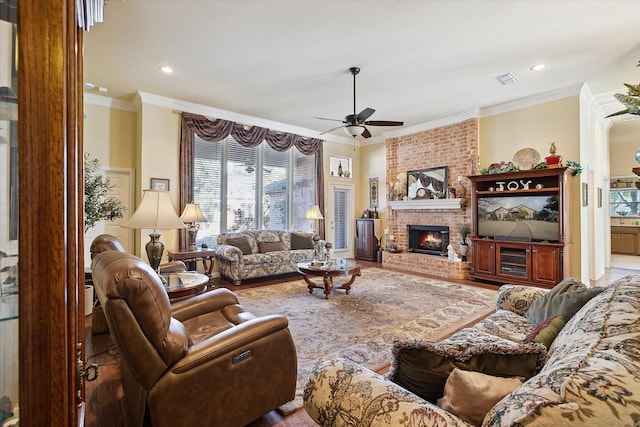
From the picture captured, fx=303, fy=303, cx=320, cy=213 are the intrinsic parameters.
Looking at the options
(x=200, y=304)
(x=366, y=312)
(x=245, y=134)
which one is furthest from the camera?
(x=245, y=134)

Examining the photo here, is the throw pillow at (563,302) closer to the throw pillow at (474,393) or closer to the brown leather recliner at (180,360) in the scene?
the throw pillow at (474,393)

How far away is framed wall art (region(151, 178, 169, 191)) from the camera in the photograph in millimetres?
5016

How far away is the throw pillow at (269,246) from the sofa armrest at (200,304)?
3155 mm

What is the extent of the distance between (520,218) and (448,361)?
487 cm

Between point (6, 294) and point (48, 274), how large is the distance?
81 mm

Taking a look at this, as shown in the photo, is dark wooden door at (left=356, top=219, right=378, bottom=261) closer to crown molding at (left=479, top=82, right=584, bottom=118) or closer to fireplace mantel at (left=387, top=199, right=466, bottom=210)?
fireplace mantel at (left=387, top=199, right=466, bottom=210)

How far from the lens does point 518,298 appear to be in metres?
2.44

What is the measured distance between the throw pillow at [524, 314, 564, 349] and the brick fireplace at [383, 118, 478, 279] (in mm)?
4263

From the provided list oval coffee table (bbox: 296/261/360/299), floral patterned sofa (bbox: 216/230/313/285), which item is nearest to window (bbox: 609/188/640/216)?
oval coffee table (bbox: 296/261/360/299)

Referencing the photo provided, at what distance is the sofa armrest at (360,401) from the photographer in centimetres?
93

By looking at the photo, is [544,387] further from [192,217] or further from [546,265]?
[192,217]

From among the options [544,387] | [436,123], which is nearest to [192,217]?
[544,387]

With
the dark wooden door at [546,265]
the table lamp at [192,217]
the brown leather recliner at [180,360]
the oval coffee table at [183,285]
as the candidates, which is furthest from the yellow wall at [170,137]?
the brown leather recliner at [180,360]

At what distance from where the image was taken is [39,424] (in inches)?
20.8
